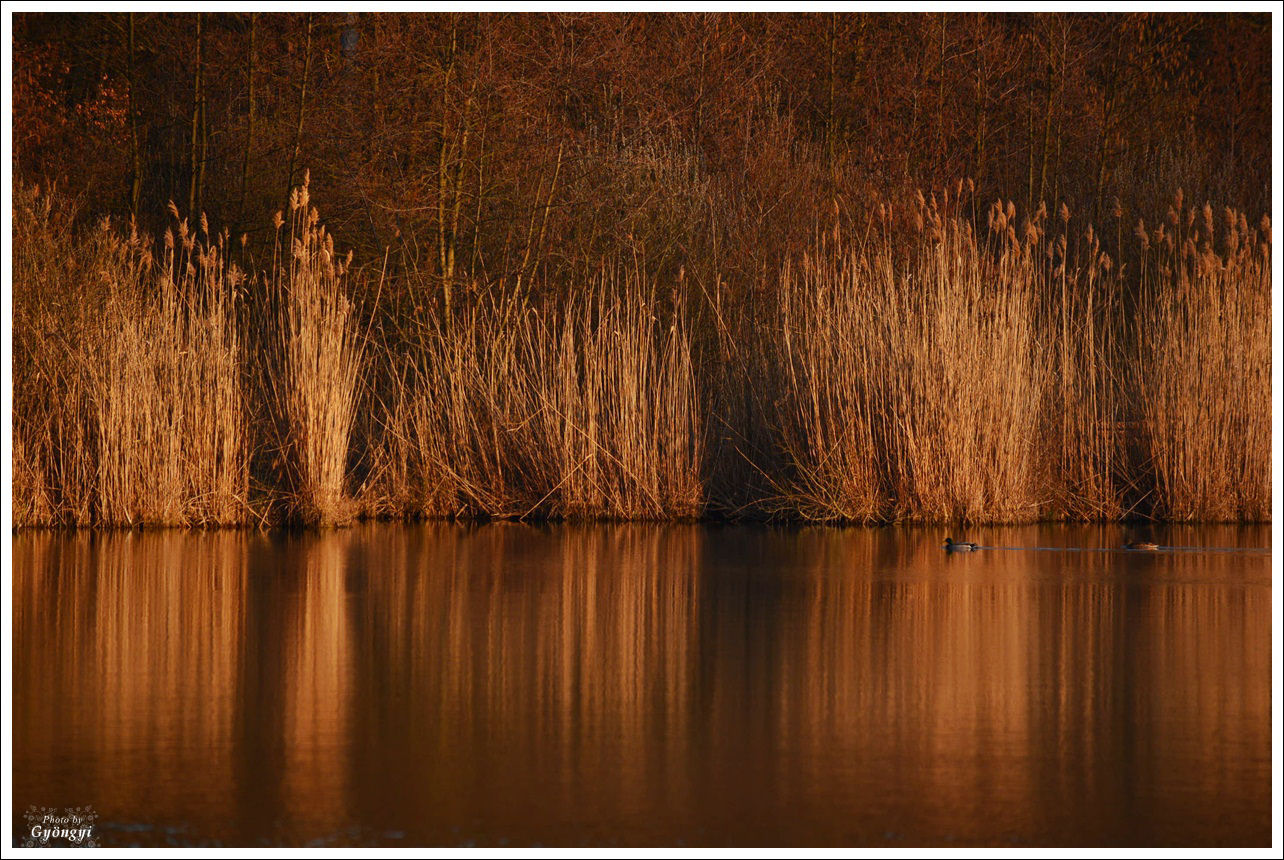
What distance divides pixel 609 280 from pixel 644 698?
9.32 meters

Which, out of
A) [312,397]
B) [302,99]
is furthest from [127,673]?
[302,99]

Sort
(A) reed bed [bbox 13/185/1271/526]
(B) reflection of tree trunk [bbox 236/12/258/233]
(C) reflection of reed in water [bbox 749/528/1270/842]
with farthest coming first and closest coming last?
(B) reflection of tree trunk [bbox 236/12/258/233], (A) reed bed [bbox 13/185/1271/526], (C) reflection of reed in water [bbox 749/528/1270/842]

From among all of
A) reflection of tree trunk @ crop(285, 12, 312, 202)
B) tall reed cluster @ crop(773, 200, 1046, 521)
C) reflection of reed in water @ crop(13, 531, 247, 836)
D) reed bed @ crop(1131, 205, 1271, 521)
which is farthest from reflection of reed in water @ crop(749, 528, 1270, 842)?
reflection of tree trunk @ crop(285, 12, 312, 202)

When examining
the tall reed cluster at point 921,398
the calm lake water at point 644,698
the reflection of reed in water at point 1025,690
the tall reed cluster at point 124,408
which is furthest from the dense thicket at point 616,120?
the reflection of reed in water at point 1025,690

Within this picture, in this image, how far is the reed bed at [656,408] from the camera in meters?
10.1

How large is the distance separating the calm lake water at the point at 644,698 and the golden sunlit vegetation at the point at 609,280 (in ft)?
5.39

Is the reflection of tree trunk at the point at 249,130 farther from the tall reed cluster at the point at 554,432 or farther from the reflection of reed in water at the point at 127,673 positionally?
the reflection of reed in water at the point at 127,673

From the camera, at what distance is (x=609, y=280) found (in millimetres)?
14430

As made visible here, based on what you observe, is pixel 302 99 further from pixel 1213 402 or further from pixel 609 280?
Answer: pixel 1213 402

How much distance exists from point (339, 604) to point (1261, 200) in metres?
15.2

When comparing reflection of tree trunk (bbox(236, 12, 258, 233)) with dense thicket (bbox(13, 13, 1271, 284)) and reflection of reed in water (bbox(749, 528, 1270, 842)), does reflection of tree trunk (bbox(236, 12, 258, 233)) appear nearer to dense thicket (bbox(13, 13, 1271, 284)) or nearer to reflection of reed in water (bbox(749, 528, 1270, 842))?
dense thicket (bbox(13, 13, 1271, 284))

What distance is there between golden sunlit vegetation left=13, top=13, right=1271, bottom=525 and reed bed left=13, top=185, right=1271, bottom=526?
1.1 inches

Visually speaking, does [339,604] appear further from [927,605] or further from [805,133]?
[805,133]

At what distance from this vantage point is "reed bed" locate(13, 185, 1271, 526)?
1013 cm
